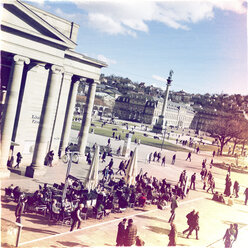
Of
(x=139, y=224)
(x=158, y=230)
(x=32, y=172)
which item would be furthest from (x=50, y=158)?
(x=158, y=230)

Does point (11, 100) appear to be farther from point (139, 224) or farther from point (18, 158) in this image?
point (139, 224)

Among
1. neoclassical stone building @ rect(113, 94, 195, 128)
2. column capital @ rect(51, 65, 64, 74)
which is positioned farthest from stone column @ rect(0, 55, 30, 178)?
neoclassical stone building @ rect(113, 94, 195, 128)

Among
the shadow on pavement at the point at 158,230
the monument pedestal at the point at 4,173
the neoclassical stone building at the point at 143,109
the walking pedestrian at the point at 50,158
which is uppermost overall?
the neoclassical stone building at the point at 143,109

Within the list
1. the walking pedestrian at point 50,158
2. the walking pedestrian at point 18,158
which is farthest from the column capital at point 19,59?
the walking pedestrian at point 50,158

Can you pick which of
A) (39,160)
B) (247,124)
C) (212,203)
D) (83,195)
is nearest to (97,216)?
(83,195)

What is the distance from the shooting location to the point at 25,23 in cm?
1930

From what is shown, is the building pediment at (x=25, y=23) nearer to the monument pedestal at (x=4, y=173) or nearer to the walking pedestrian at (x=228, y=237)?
the monument pedestal at (x=4, y=173)

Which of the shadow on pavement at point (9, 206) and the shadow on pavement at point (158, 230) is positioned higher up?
the shadow on pavement at point (158, 230)

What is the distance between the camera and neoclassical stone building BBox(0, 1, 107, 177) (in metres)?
19.2

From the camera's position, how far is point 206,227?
58.8ft

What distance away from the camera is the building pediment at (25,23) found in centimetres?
1820

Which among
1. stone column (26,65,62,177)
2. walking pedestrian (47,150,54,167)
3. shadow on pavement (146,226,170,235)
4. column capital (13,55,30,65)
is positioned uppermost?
column capital (13,55,30,65)

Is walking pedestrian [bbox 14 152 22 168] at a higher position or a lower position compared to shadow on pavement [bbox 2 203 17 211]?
higher

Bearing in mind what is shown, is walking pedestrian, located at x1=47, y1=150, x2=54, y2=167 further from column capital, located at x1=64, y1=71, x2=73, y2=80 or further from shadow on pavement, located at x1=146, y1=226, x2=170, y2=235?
shadow on pavement, located at x1=146, y1=226, x2=170, y2=235
